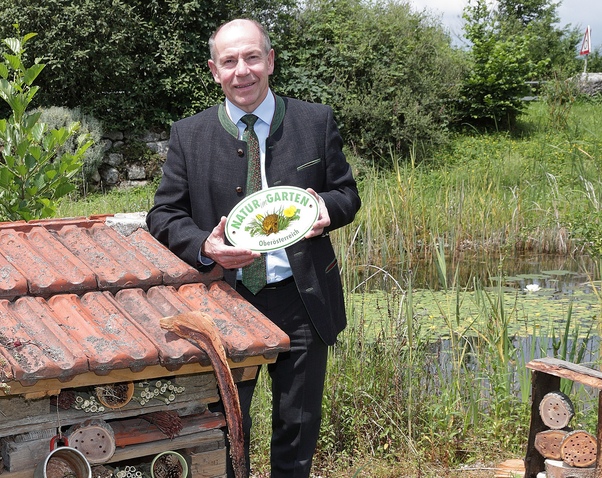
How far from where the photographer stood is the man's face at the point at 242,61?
2.56m

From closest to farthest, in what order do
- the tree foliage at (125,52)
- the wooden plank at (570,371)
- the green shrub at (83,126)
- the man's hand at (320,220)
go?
1. the man's hand at (320,220)
2. the wooden plank at (570,371)
3. the green shrub at (83,126)
4. the tree foliage at (125,52)

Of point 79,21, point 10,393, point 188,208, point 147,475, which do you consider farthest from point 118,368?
point 79,21

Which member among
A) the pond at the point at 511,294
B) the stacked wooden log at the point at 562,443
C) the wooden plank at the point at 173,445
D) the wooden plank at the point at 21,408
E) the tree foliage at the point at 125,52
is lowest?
the pond at the point at 511,294

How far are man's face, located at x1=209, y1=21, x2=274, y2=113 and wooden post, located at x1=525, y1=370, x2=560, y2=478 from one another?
64.9 inches

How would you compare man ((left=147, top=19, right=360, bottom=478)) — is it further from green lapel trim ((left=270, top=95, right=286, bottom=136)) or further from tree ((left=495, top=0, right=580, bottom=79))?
tree ((left=495, top=0, right=580, bottom=79))

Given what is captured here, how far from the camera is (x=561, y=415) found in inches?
126

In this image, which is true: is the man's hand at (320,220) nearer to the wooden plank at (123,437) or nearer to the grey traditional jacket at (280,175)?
the grey traditional jacket at (280,175)

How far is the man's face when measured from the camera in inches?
101

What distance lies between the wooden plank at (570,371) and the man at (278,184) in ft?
3.05

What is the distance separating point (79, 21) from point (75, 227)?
A: 1162cm

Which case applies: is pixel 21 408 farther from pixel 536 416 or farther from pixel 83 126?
pixel 83 126

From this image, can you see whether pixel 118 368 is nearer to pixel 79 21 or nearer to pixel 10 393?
pixel 10 393

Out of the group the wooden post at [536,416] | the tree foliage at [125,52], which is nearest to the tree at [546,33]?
the tree foliage at [125,52]

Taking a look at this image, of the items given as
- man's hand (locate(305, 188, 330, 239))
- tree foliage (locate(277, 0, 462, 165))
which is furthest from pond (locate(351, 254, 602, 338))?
tree foliage (locate(277, 0, 462, 165))
